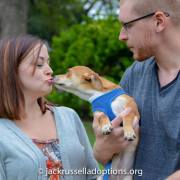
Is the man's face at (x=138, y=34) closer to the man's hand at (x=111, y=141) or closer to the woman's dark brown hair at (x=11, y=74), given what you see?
the man's hand at (x=111, y=141)

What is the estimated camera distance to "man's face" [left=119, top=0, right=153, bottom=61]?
2928 millimetres

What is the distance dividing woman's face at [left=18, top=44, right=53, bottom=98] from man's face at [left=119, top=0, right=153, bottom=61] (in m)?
0.58

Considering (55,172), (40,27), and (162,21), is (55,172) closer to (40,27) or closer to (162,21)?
(162,21)

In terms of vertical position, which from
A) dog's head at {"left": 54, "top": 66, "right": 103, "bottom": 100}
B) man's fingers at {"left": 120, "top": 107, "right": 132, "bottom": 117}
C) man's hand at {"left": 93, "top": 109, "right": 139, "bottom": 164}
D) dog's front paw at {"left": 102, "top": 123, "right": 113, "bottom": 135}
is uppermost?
dog's head at {"left": 54, "top": 66, "right": 103, "bottom": 100}

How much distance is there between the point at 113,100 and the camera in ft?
10.6

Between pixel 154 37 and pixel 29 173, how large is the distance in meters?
1.01

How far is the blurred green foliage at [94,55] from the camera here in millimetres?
13188

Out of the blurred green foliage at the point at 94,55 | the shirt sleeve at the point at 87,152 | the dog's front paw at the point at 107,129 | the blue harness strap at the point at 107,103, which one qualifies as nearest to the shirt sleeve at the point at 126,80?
the blue harness strap at the point at 107,103

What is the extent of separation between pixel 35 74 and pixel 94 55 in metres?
10.00

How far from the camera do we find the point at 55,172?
3.18m

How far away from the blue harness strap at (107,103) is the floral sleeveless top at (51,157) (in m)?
0.28

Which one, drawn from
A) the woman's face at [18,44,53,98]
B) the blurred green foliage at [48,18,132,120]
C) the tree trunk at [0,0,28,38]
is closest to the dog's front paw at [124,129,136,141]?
the woman's face at [18,44,53,98]

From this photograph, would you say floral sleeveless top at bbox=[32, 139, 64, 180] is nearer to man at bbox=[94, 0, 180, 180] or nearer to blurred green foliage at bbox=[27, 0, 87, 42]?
man at bbox=[94, 0, 180, 180]

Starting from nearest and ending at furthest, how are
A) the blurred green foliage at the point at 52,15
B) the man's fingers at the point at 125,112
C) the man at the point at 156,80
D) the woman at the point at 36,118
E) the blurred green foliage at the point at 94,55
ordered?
the man at the point at 156,80, the man's fingers at the point at 125,112, the woman at the point at 36,118, the blurred green foliage at the point at 94,55, the blurred green foliage at the point at 52,15
